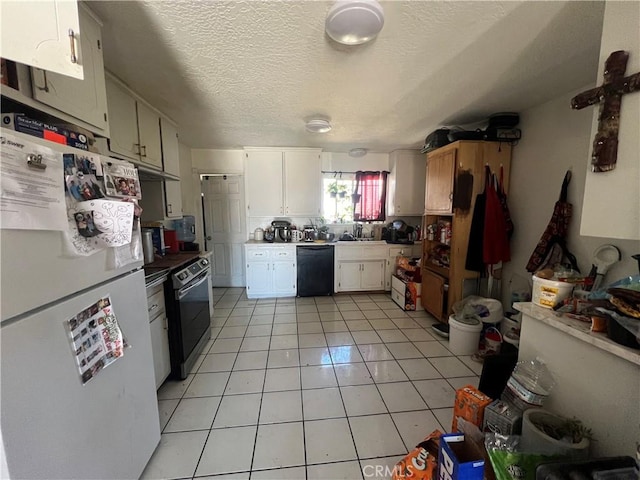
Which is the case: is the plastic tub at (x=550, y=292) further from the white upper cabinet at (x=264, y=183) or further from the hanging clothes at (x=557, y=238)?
the white upper cabinet at (x=264, y=183)

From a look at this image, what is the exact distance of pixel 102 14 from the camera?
1.21 m

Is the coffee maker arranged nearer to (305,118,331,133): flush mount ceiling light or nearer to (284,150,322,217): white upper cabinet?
(284,150,322,217): white upper cabinet

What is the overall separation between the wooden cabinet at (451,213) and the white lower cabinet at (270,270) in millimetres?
2031

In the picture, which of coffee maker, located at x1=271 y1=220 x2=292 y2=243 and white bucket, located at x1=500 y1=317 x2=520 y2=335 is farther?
coffee maker, located at x1=271 y1=220 x2=292 y2=243

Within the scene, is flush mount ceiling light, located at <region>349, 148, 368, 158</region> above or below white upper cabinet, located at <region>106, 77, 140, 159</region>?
above

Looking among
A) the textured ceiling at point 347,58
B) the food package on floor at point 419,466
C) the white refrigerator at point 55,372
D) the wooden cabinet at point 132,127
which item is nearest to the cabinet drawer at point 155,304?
the white refrigerator at point 55,372

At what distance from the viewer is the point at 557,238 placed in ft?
6.66

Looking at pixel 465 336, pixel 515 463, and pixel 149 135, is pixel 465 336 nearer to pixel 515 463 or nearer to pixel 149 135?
pixel 515 463

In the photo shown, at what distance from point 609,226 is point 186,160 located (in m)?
4.70

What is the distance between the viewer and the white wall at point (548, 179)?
6.20 feet

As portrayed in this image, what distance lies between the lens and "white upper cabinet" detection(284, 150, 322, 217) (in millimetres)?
4008

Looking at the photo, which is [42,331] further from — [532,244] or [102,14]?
[532,244]

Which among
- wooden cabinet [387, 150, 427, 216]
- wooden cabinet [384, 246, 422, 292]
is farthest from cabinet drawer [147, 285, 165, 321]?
wooden cabinet [387, 150, 427, 216]

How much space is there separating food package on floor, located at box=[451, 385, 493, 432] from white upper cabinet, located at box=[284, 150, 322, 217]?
126 inches
